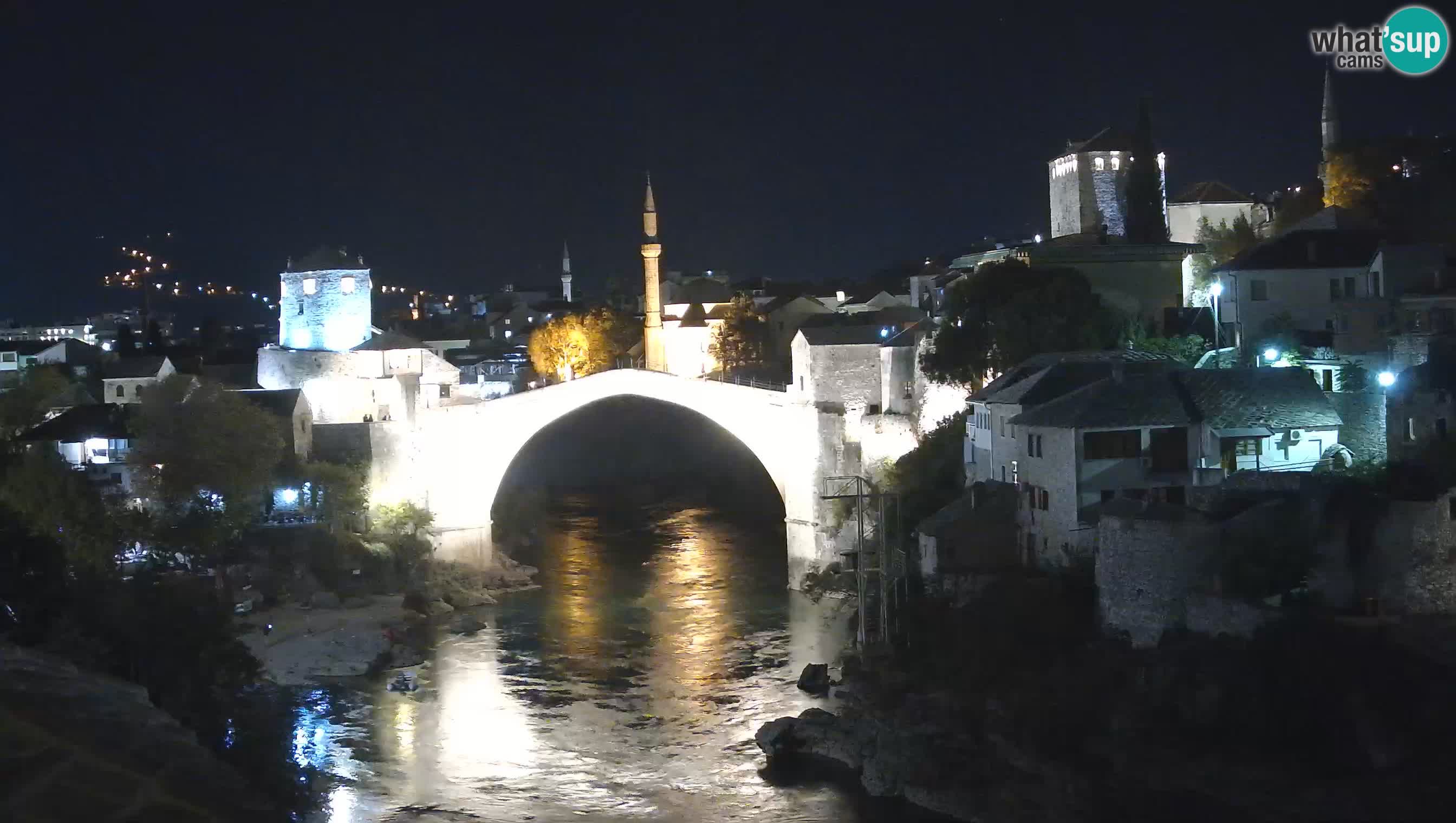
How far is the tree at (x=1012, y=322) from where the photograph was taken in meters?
18.8

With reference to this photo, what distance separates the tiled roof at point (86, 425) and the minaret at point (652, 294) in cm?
1034

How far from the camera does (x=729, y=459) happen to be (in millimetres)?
34719

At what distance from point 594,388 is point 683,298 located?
10766 mm

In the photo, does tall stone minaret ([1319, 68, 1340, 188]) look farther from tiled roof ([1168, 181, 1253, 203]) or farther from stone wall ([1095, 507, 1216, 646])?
stone wall ([1095, 507, 1216, 646])

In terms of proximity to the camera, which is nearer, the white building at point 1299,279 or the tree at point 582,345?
the white building at point 1299,279

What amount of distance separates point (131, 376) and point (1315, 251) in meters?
17.9

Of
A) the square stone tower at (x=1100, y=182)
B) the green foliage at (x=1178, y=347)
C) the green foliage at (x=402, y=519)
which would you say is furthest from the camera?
the square stone tower at (x=1100, y=182)

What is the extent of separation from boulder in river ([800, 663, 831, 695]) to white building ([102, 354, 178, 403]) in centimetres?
1330

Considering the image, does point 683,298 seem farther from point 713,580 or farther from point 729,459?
point 713,580

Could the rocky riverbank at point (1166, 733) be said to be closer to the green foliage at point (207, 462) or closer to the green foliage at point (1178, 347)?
the green foliage at point (1178, 347)

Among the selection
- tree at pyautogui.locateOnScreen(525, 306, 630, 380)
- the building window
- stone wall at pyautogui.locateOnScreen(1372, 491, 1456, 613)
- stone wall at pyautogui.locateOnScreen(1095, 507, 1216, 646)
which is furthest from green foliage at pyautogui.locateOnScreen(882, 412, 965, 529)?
tree at pyautogui.locateOnScreen(525, 306, 630, 380)

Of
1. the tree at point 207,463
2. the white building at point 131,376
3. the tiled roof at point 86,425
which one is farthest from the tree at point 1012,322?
the white building at point 131,376

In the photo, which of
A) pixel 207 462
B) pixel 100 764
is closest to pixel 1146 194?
pixel 207 462

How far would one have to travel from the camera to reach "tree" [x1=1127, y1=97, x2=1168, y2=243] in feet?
75.3
